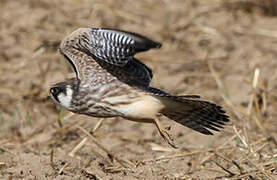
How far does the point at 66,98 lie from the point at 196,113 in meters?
1.20

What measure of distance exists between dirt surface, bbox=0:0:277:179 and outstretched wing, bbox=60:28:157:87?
25.6 inches

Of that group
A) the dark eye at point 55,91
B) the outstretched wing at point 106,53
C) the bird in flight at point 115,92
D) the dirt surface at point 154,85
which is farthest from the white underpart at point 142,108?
the dark eye at point 55,91

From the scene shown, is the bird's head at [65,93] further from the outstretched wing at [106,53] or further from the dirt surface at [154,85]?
the dirt surface at [154,85]

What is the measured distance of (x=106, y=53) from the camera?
514cm

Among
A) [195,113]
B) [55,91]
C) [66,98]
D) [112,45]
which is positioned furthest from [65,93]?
[195,113]

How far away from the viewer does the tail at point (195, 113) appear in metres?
5.26

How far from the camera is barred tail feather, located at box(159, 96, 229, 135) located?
5.27 m

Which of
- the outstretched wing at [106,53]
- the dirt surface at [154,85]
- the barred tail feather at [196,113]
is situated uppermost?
the outstretched wing at [106,53]

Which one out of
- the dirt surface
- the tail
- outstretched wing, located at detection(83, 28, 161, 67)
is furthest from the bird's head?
the tail

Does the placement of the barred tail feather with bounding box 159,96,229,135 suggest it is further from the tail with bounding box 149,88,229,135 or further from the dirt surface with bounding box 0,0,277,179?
the dirt surface with bounding box 0,0,277,179

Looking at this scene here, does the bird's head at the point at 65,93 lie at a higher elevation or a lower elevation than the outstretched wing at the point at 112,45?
lower

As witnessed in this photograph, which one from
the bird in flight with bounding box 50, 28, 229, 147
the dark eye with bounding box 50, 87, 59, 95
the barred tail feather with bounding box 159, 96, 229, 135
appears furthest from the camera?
the dark eye with bounding box 50, 87, 59, 95

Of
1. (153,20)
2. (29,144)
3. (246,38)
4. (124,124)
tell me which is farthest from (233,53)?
(29,144)

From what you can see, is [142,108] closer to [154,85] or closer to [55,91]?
[55,91]
